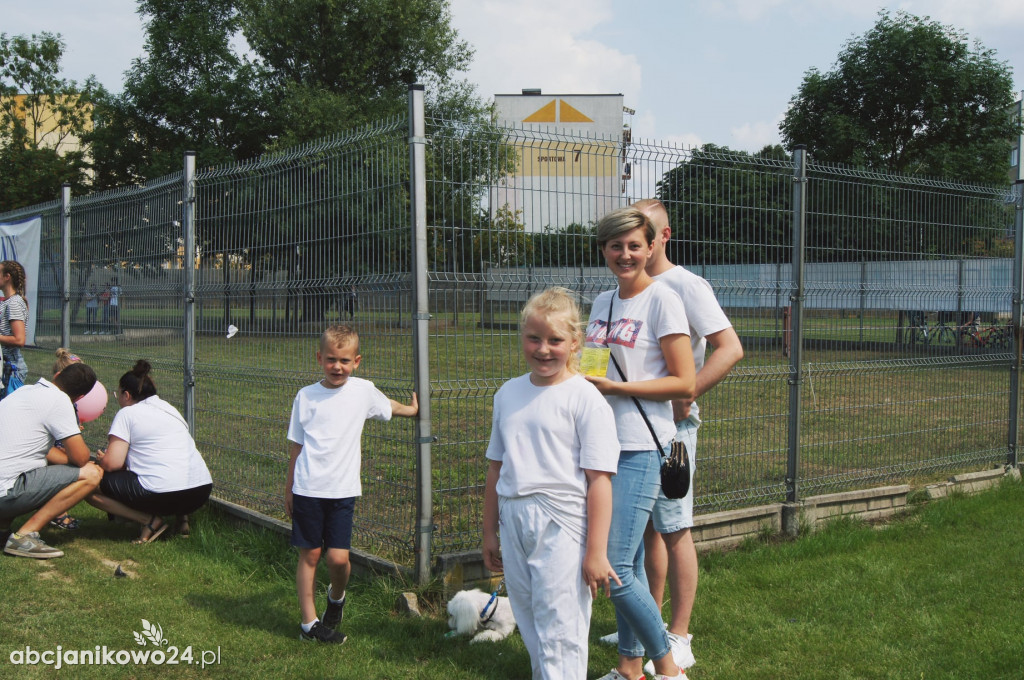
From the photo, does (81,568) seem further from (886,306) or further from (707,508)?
(886,306)

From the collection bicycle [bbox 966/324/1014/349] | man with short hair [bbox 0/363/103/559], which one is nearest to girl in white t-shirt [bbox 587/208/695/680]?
man with short hair [bbox 0/363/103/559]

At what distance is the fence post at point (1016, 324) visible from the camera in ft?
23.5

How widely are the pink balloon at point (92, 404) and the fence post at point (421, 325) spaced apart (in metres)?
4.24

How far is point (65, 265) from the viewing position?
7973mm

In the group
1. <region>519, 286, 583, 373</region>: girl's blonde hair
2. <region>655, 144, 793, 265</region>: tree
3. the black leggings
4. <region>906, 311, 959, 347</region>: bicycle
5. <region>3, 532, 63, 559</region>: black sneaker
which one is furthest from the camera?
<region>906, 311, 959, 347</region>: bicycle

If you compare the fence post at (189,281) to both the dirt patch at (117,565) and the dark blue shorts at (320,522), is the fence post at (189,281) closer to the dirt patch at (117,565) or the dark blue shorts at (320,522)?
the dirt patch at (117,565)

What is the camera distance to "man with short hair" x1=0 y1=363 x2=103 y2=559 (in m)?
5.13

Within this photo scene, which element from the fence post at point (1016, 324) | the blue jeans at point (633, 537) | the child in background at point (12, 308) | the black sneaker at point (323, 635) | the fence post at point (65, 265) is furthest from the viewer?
the fence post at point (65, 265)

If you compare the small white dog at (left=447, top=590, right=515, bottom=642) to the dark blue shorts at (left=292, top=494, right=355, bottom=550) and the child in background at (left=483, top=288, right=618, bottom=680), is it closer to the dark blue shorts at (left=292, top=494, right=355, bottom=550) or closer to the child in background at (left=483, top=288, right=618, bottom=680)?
the dark blue shorts at (left=292, top=494, right=355, bottom=550)

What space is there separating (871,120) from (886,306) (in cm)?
1731

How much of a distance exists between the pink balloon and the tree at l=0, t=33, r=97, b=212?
86.8 ft

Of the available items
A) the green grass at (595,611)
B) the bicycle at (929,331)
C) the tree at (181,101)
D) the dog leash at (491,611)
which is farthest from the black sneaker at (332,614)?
the tree at (181,101)

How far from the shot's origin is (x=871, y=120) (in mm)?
21172

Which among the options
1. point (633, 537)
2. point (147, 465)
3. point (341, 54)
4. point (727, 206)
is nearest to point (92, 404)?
point (147, 465)
